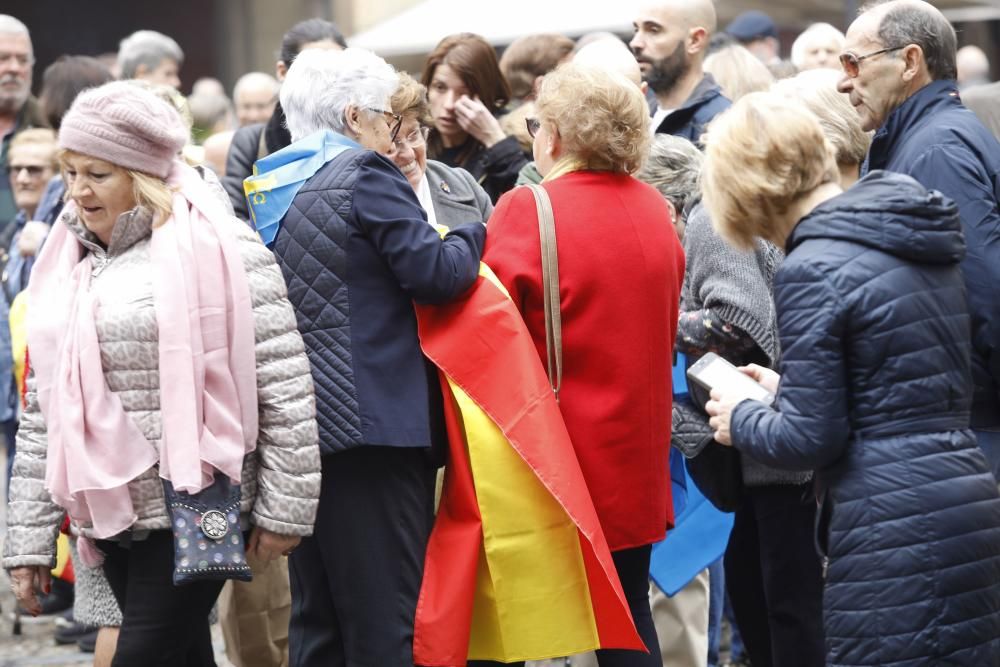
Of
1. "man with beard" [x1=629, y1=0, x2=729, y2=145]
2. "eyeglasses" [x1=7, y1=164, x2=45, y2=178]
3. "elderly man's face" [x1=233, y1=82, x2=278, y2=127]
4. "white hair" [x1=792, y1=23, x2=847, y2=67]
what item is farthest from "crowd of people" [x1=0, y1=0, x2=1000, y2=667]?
"elderly man's face" [x1=233, y1=82, x2=278, y2=127]

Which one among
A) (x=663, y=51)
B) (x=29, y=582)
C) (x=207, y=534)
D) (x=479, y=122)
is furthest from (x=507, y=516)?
(x=663, y=51)

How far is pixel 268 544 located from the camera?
3.82 metres

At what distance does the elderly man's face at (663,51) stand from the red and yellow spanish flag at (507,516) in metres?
2.64

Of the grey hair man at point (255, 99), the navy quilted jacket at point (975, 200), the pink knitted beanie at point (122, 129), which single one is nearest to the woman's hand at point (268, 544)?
the pink knitted beanie at point (122, 129)

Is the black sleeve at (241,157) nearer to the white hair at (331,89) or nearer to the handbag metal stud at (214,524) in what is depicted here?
the white hair at (331,89)

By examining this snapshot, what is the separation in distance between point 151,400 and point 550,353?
108 cm

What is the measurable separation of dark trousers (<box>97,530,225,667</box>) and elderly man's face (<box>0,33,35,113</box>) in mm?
4460

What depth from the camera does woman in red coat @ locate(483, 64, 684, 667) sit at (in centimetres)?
411

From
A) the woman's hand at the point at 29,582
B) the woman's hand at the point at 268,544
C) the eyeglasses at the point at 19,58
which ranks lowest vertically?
the woman's hand at the point at 29,582

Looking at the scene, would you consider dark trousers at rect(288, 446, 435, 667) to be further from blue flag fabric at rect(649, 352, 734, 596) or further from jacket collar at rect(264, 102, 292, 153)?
jacket collar at rect(264, 102, 292, 153)

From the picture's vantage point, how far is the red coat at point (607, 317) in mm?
4102

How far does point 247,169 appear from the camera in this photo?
6.09 meters

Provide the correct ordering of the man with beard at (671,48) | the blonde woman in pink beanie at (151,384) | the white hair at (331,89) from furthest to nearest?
the man with beard at (671,48) < the white hair at (331,89) < the blonde woman in pink beanie at (151,384)

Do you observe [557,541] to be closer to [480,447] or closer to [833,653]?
[480,447]
